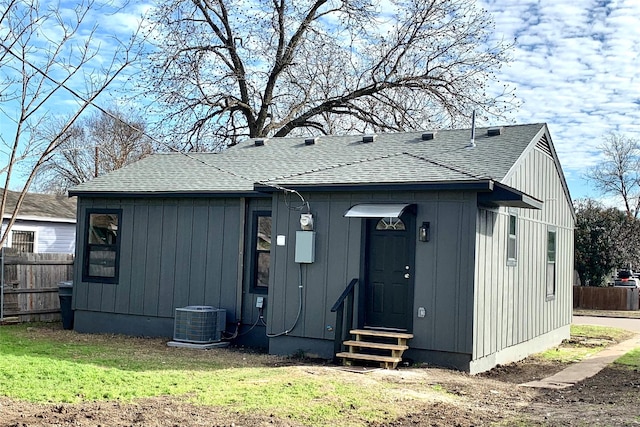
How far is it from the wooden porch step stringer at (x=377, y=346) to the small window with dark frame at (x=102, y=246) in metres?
5.58

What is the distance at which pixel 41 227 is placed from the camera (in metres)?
21.5

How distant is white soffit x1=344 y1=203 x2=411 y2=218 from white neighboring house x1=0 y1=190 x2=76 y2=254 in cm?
1241

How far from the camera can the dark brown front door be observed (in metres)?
11.1

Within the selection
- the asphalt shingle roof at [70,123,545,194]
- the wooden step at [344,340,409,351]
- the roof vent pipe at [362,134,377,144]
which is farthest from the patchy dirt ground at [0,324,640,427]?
the roof vent pipe at [362,134,377,144]

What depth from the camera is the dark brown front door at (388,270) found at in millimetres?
11078

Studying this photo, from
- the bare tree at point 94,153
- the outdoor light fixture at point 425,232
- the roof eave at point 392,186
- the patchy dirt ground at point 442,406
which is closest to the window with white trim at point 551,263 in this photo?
the patchy dirt ground at point 442,406

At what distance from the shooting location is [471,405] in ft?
26.1

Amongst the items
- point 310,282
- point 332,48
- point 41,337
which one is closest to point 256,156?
point 310,282

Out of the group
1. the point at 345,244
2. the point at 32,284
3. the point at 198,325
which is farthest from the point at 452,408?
the point at 32,284

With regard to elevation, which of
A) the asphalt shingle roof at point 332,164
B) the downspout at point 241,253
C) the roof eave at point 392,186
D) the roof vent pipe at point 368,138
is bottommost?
the downspout at point 241,253

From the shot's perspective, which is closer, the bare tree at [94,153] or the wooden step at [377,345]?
the wooden step at [377,345]

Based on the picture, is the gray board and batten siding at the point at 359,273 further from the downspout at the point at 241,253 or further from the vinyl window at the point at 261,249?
the downspout at the point at 241,253

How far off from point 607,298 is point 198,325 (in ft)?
64.2

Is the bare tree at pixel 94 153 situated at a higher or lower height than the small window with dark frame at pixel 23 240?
→ higher
